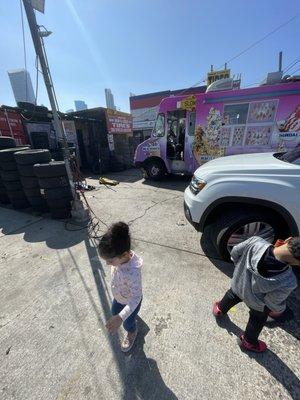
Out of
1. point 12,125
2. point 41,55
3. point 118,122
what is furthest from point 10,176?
point 118,122

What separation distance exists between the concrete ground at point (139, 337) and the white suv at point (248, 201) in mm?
656

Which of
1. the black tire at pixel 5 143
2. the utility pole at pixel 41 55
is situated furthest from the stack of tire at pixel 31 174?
the black tire at pixel 5 143

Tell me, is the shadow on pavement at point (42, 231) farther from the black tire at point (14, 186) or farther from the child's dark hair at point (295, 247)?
the child's dark hair at point (295, 247)

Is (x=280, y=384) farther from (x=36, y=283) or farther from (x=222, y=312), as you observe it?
(x=36, y=283)

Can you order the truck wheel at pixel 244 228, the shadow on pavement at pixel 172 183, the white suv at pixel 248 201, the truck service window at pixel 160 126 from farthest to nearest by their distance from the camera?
the truck service window at pixel 160 126 < the shadow on pavement at pixel 172 183 < the truck wheel at pixel 244 228 < the white suv at pixel 248 201

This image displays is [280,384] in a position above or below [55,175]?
below

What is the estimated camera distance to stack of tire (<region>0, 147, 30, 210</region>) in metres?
5.14

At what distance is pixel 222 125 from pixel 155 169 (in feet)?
9.51

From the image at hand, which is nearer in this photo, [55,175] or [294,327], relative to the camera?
[294,327]

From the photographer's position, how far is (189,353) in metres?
1.85

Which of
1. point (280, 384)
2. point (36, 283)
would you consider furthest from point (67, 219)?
point (280, 384)

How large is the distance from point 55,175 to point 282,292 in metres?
4.47

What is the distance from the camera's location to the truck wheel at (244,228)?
261cm

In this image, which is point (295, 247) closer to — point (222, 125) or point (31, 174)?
point (31, 174)
